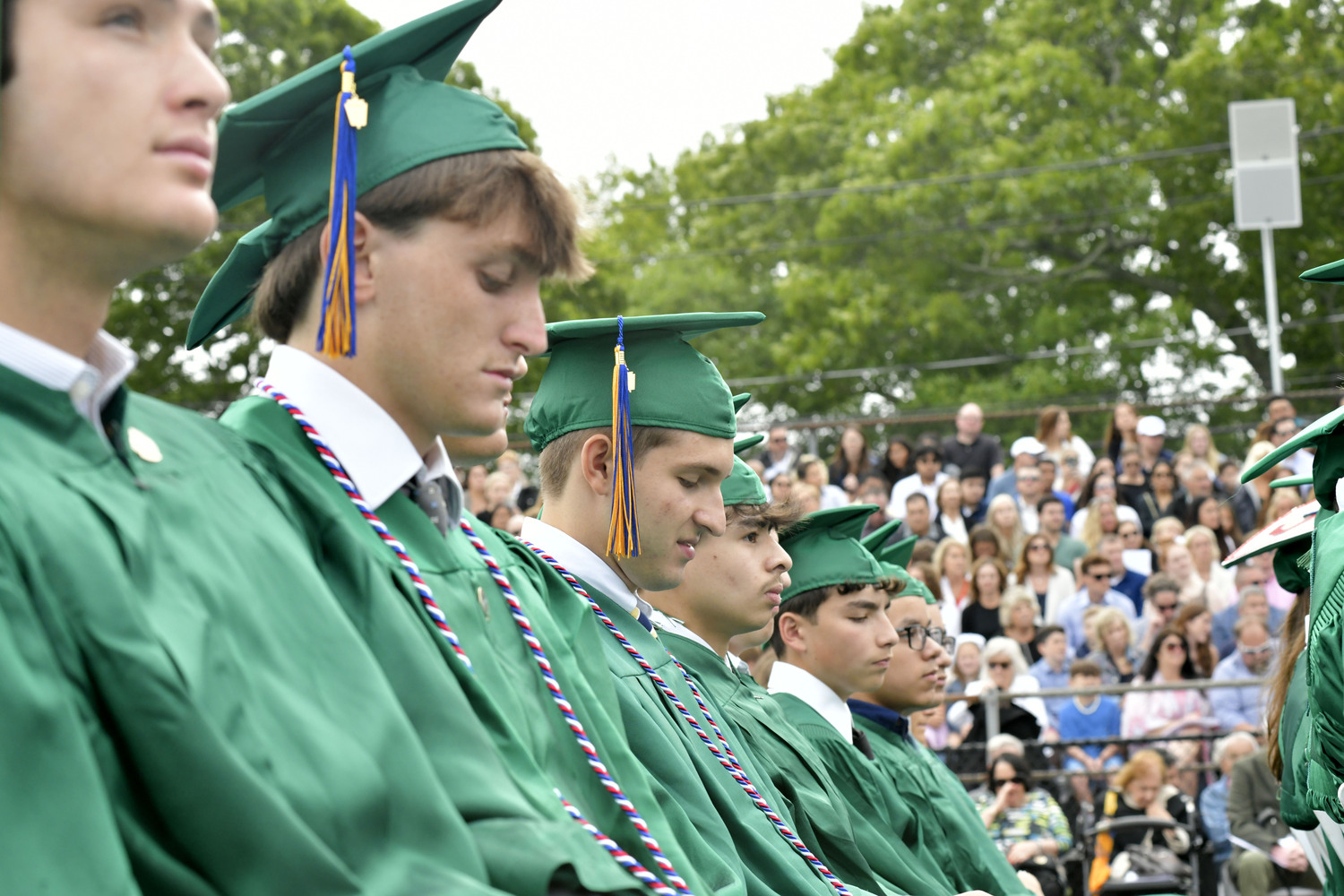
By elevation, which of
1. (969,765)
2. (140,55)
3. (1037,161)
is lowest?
(969,765)

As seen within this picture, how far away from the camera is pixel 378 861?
5.47 feet

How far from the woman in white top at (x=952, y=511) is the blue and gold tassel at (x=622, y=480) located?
28.3 ft

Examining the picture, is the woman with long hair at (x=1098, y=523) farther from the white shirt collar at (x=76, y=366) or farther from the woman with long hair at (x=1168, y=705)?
the white shirt collar at (x=76, y=366)

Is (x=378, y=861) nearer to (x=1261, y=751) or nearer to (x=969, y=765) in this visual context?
(x=1261, y=751)

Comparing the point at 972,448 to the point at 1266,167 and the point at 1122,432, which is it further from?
the point at 1266,167

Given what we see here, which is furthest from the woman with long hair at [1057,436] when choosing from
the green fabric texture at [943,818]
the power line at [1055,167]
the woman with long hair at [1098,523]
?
the power line at [1055,167]

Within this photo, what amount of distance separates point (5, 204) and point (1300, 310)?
2397 cm

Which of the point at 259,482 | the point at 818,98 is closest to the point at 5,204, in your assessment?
the point at 259,482

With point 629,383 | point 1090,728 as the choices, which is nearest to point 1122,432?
point 1090,728

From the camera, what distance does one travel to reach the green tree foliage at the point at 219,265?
18422 mm

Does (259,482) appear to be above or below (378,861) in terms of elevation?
above

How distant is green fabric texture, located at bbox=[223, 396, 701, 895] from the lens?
186 cm

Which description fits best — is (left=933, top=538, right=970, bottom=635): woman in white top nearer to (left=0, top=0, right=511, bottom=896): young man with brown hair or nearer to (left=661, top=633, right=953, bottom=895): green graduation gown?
(left=661, top=633, right=953, bottom=895): green graduation gown

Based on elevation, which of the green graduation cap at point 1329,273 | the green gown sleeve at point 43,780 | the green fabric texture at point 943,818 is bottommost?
the green fabric texture at point 943,818
